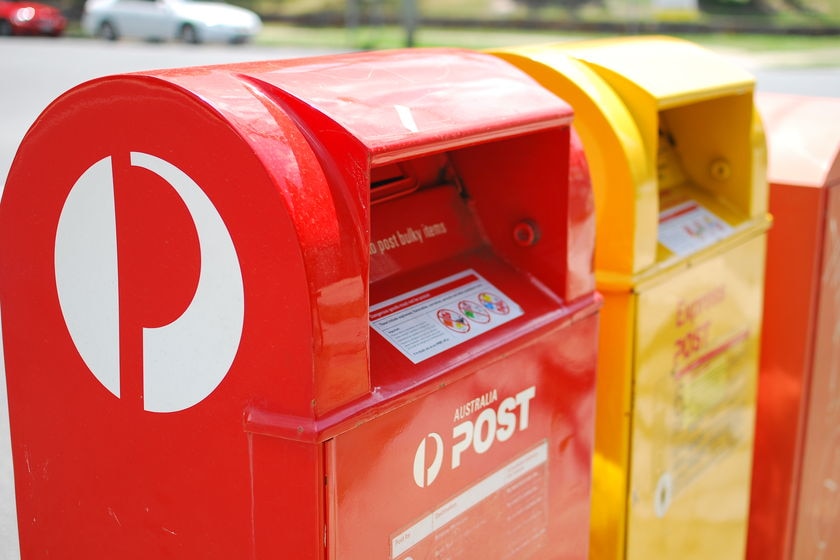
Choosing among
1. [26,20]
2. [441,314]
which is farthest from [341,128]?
[26,20]

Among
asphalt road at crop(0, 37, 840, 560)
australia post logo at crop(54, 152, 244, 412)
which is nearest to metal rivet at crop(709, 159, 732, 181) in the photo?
australia post logo at crop(54, 152, 244, 412)

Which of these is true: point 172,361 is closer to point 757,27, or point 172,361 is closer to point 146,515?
point 146,515

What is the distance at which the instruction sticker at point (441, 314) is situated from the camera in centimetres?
160

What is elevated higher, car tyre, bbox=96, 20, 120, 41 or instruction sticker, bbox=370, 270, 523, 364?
instruction sticker, bbox=370, 270, 523, 364

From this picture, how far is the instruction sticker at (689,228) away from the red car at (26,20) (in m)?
16.7

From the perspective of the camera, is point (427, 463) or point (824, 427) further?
point (824, 427)

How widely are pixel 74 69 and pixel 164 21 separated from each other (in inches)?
273

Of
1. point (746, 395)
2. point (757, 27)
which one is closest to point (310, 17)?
point (757, 27)

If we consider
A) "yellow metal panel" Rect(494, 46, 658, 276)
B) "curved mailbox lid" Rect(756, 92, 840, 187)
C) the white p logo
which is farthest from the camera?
"curved mailbox lid" Rect(756, 92, 840, 187)

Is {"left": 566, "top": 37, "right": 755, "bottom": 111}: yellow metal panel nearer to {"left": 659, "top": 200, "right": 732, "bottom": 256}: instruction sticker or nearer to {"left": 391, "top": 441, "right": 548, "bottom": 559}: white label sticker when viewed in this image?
{"left": 659, "top": 200, "right": 732, "bottom": 256}: instruction sticker

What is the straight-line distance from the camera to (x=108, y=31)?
17.1 metres

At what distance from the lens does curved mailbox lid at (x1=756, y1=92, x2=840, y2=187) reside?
273 cm

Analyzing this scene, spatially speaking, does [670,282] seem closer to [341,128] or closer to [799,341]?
[799,341]

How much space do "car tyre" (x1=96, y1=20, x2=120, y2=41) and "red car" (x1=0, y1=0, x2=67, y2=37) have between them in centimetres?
88
